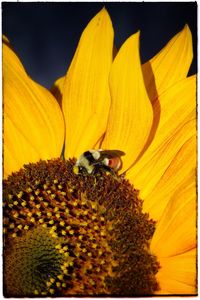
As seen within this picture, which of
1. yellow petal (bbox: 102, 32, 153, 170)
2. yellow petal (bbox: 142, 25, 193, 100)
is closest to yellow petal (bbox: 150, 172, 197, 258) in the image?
yellow petal (bbox: 102, 32, 153, 170)

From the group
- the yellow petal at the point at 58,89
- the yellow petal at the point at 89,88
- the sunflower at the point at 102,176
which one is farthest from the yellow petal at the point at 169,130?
the yellow petal at the point at 58,89

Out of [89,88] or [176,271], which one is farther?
[89,88]

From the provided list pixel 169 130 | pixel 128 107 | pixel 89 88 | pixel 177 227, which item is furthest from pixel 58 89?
pixel 177 227

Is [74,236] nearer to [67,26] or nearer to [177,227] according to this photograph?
[177,227]

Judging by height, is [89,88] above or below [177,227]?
above

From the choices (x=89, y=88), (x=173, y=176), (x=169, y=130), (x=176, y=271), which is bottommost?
(x=176, y=271)

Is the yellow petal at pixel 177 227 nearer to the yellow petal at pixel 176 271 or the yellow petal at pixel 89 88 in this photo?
the yellow petal at pixel 176 271

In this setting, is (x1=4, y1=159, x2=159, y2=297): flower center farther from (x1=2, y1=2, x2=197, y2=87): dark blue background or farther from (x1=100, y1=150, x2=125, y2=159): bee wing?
(x1=2, y1=2, x2=197, y2=87): dark blue background

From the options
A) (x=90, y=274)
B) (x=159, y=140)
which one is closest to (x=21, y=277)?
(x=90, y=274)
